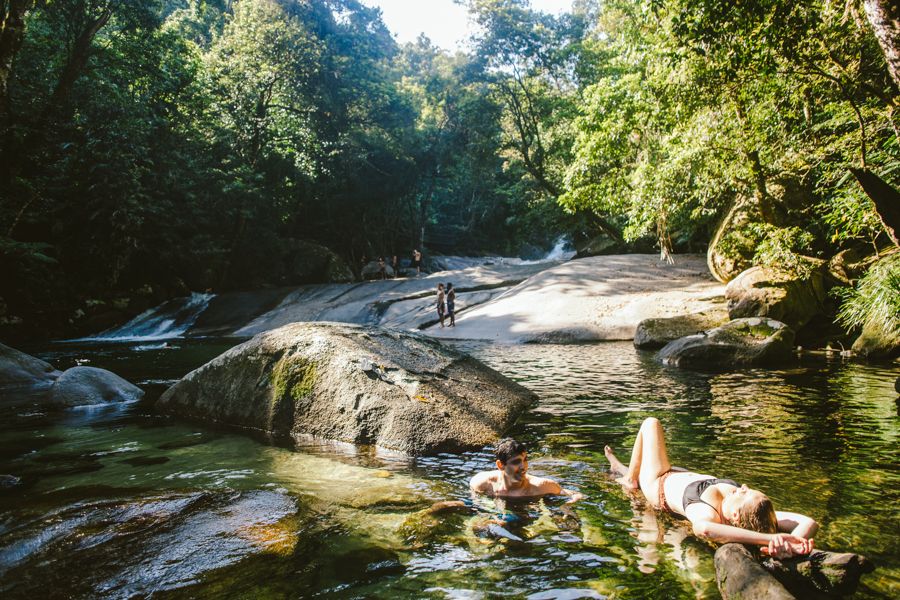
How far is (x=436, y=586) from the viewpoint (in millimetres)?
3486

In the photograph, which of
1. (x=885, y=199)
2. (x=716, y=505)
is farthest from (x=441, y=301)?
(x=716, y=505)

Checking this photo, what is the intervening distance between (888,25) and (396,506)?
651 centimetres

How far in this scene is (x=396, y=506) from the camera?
4875 millimetres

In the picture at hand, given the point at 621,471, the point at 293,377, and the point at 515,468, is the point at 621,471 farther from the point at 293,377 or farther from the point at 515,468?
the point at 293,377

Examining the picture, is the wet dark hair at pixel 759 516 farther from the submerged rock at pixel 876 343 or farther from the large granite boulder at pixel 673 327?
the large granite boulder at pixel 673 327

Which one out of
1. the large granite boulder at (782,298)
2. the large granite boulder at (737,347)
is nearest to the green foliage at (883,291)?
the large granite boulder at (737,347)

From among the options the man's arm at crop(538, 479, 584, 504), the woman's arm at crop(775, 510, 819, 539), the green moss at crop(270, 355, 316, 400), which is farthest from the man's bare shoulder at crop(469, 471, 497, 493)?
the green moss at crop(270, 355, 316, 400)

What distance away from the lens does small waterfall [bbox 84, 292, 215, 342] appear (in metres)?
23.5

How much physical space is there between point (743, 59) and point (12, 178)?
69.0 feet

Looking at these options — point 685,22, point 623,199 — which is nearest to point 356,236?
point 623,199

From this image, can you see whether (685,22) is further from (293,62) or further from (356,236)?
(356,236)

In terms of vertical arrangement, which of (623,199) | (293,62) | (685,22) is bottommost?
(623,199)

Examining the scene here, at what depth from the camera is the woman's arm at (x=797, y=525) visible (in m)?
3.63

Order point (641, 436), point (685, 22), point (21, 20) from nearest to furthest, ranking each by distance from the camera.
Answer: point (641, 436) < point (685, 22) < point (21, 20)
